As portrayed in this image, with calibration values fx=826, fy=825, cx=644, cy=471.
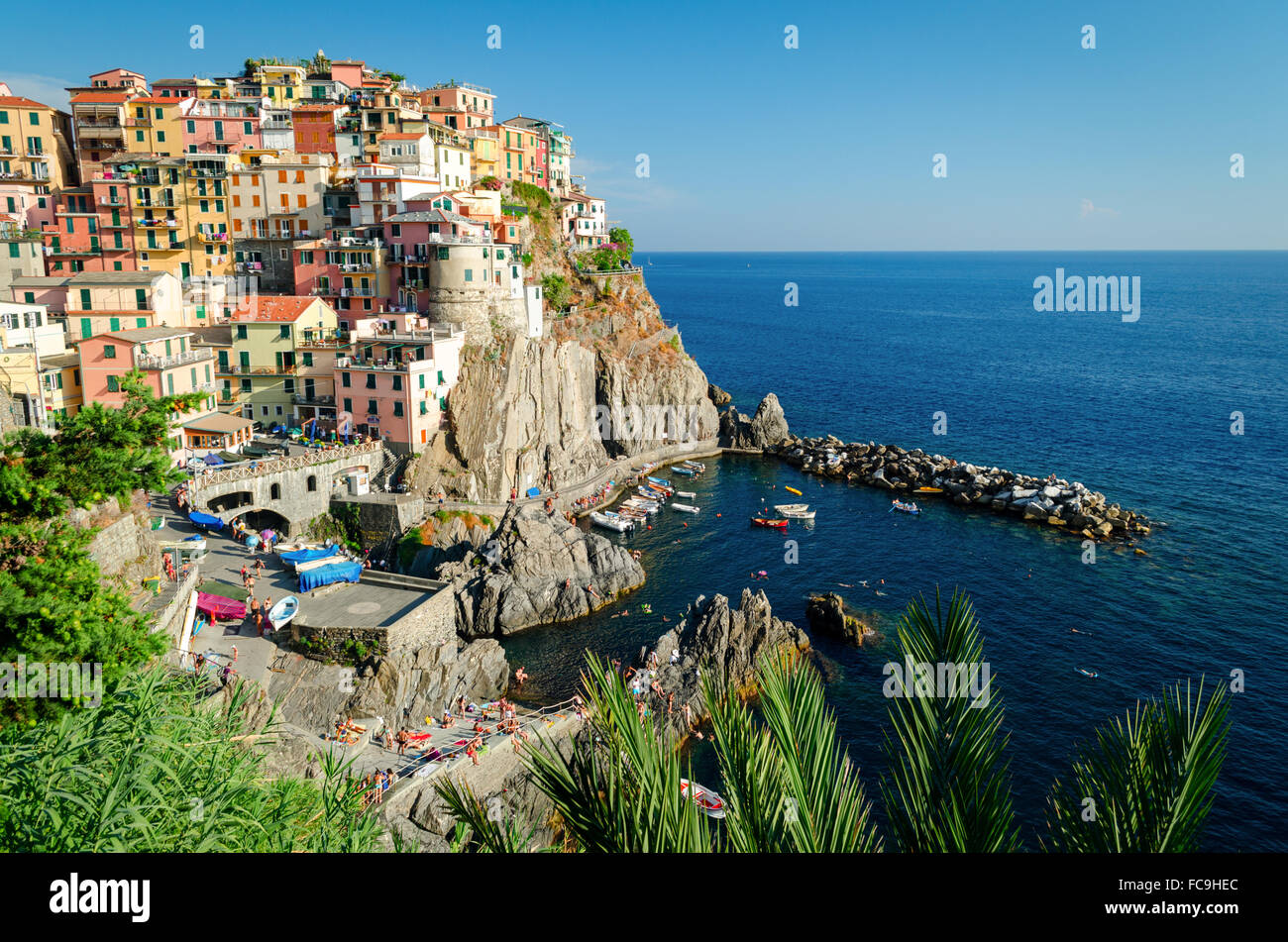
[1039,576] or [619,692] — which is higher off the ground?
[619,692]

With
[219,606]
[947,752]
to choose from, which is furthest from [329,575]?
[947,752]

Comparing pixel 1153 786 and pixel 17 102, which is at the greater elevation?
pixel 17 102

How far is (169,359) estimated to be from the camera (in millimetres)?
52094

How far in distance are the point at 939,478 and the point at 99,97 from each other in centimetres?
8355

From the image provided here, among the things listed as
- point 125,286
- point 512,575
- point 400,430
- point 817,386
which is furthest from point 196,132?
point 817,386

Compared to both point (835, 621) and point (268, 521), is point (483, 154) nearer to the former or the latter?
point (268, 521)

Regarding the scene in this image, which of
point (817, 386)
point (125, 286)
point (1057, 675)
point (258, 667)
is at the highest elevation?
point (125, 286)

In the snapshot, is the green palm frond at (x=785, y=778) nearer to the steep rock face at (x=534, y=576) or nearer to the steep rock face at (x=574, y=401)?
the steep rock face at (x=534, y=576)

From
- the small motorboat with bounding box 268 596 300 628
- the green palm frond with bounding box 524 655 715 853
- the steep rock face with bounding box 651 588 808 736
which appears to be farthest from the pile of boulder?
the green palm frond with bounding box 524 655 715 853

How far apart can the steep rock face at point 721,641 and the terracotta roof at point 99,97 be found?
7337 centimetres

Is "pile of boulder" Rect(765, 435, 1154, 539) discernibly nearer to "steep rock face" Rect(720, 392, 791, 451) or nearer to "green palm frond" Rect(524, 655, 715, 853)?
"steep rock face" Rect(720, 392, 791, 451)

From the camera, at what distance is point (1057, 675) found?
4050 cm
